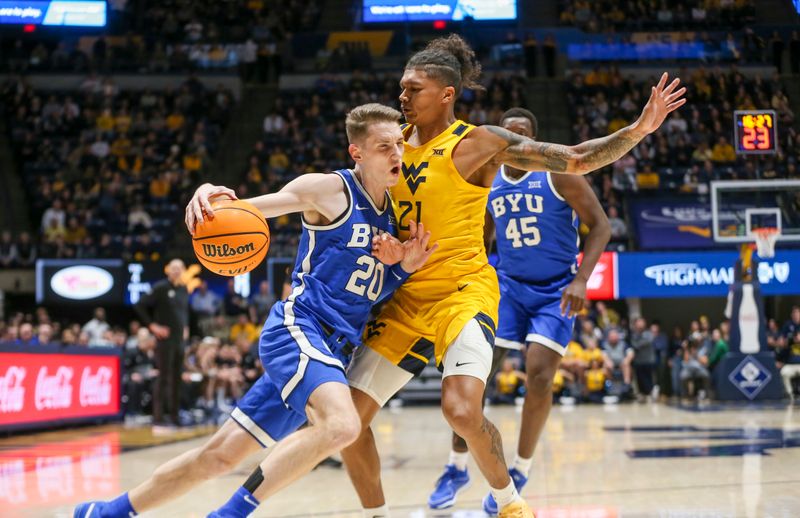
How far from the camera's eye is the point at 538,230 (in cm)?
535

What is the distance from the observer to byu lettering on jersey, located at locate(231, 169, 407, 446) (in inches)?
144

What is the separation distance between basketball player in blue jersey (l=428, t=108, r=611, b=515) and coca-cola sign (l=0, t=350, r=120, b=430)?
5.82 m

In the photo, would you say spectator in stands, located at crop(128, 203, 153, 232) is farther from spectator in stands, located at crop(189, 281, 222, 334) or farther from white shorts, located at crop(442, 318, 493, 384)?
white shorts, located at crop(442, 318, 493, 384)

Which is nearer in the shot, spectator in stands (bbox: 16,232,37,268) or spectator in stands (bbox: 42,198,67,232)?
spectator in stands (bbox: 16,232,37,268)

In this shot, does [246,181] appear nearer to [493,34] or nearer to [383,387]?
[493,34]

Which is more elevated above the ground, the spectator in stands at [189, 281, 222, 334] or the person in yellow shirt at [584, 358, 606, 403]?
the spectator in stands at [189, 281, 222, 334]

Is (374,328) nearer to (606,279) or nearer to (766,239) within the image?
(766,239)

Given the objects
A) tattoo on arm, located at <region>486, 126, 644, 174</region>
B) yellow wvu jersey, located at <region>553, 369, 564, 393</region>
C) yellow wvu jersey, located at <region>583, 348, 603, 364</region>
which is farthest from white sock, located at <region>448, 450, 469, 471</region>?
yellow wvu jersey, located at <region>583, 348, 603, 364</region>

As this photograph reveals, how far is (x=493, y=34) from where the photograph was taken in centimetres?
2238

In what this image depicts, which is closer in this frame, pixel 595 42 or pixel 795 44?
pixel 795 44

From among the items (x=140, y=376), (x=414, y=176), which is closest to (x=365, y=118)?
(x=414, y=176)

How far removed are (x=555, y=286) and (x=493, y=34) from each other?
17.9m

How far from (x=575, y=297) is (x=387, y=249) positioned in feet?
4.74

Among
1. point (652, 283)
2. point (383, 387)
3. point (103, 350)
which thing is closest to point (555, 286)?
point (383, 387)
